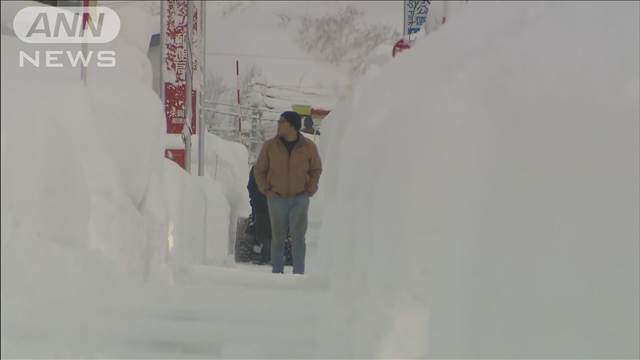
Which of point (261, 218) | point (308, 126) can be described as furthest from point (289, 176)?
point (261, 218)

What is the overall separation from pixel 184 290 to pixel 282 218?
3.26 feet

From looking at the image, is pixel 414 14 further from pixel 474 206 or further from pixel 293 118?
pixel 474 206

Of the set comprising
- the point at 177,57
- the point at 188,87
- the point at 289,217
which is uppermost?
the point at 177,57

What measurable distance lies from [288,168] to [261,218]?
173cm

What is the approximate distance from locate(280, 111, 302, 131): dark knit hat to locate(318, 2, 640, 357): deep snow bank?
174cm

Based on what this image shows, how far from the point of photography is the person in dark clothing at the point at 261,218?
16.0ft

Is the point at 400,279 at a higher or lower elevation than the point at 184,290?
higher

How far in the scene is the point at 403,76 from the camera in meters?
1.78

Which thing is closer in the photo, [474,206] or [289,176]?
[474,206]

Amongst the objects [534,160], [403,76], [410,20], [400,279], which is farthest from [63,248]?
[410,20]

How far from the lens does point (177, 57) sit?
13.4 feet

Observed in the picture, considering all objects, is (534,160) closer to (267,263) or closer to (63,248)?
(63,248)

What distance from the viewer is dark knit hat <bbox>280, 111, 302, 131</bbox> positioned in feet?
10.8

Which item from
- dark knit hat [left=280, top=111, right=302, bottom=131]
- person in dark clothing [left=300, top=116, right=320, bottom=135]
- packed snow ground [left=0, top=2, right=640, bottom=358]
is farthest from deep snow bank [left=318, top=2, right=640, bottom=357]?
person in dark clothing [left=300, top=116, right=320, bottom=135]
